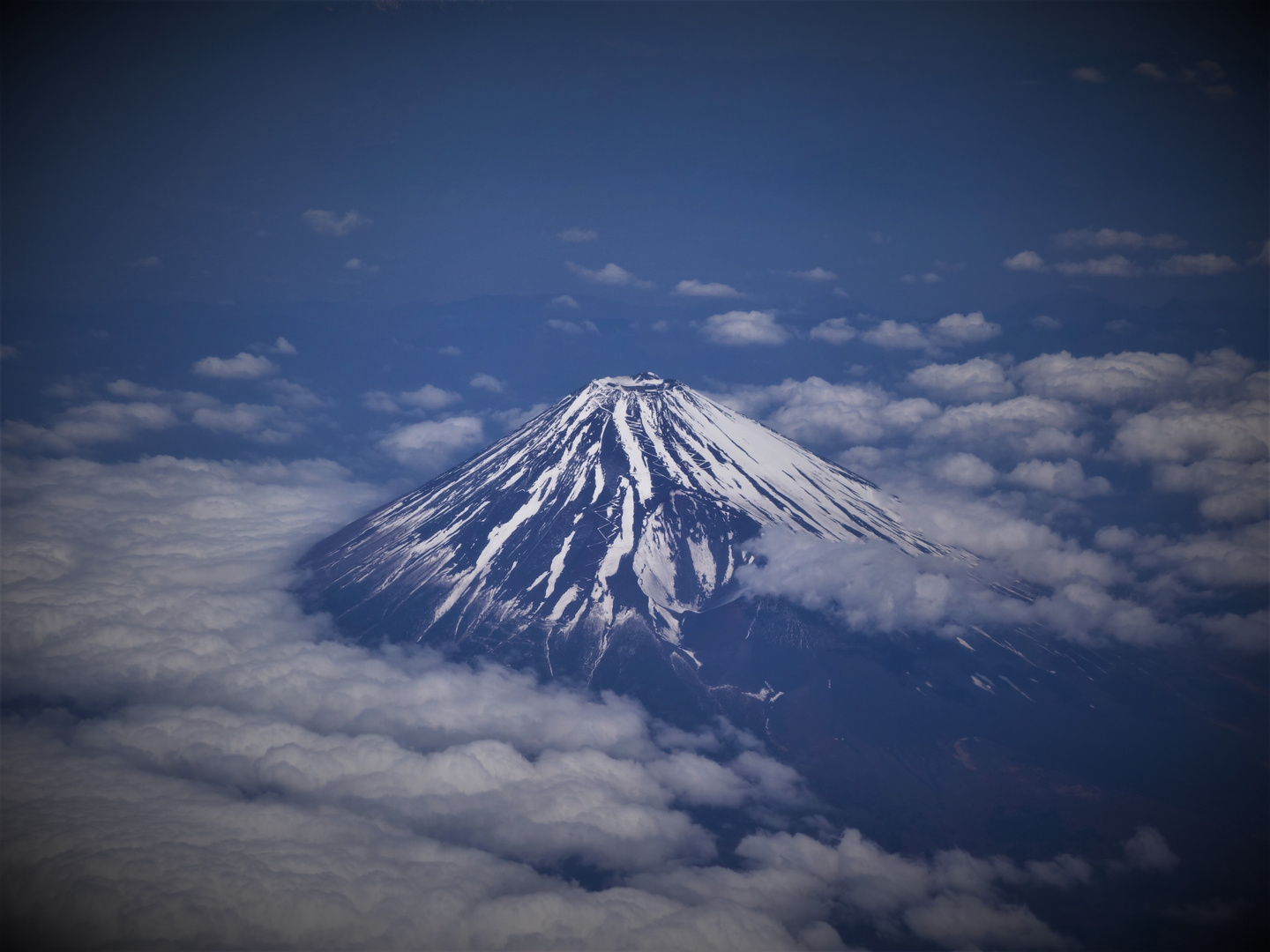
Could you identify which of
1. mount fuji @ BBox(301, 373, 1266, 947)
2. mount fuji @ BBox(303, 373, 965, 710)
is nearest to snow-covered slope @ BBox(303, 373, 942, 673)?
mount fuji @ BBox(303, 373, 965, 710)

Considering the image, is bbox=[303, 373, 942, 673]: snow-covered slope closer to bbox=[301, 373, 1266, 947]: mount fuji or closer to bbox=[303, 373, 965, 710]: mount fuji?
bbox=[303, 373, 965, 710]: mount fuji

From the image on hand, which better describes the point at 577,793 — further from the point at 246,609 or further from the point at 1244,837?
the point at 1244,837

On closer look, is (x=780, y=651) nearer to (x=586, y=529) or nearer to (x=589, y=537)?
(x=589, y=537)

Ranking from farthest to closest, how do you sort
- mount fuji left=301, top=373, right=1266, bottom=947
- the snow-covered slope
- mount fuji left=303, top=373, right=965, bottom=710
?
the snow-covered slope, mount fuji left=303, top=373, right=965, bottom=710, mount fuji left=301, top=373, right=1266, bottom=947

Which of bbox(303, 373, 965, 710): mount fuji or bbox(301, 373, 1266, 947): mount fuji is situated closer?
bbox(301, 373, 1266, 947): mount fuji

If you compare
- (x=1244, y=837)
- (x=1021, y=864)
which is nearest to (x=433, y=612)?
(x=1021, y=864)

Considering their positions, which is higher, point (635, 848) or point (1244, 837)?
point (1244, 837)

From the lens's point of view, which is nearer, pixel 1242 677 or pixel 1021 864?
pixel 1021 864

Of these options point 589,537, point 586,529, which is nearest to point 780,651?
point 589,537
